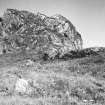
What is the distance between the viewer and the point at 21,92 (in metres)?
11.5

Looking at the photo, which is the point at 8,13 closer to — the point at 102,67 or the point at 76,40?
the point at 76,40

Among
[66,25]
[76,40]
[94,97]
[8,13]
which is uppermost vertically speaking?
[8,13]

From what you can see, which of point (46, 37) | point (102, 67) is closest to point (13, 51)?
point (46, 37)

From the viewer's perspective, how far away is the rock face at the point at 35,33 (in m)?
93.8

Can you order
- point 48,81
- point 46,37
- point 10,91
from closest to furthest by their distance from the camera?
point 10,91 → point 48,81 → point 46,37

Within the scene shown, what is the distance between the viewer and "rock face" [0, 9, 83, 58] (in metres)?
93.8

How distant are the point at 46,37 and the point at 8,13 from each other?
3496 cm

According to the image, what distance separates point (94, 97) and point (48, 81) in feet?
13.7

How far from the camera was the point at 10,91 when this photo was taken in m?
11.5

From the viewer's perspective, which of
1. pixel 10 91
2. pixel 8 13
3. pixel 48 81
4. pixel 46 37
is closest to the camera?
pixel 10 91

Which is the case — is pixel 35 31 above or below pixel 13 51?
above

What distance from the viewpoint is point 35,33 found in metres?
101

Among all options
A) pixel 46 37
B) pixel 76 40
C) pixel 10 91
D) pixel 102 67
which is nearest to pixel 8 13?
pixel 46 37

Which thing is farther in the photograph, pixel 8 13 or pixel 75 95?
pixel 8 13
